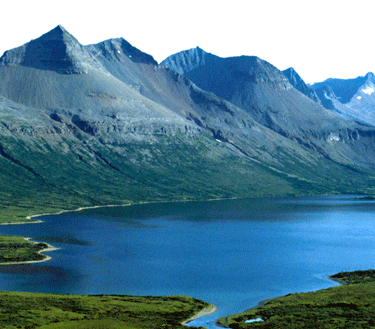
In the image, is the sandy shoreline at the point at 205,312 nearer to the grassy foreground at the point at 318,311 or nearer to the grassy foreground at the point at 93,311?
the grassy foreground at the point at 93,311

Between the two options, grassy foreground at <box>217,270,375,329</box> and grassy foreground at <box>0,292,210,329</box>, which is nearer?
grassy foreground at <box>0,292,210,329</box>

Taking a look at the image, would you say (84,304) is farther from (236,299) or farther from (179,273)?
(179,273)

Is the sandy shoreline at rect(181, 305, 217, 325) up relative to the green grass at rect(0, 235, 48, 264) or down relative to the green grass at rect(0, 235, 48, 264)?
down

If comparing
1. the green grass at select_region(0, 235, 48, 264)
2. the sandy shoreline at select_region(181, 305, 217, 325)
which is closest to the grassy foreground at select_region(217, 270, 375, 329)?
the sandy shoreline at select_region(181, 305, 217, 325)

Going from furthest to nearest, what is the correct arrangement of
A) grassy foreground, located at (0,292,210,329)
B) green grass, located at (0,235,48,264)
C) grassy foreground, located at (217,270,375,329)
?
1. green grass, located at (0,235,48,264)
2. grassy foreground, located at (217,270,375,329)
3. grassy foreground, located at (0,292,210,329)

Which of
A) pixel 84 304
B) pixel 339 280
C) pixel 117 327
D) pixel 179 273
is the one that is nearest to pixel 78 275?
pixel 179 273

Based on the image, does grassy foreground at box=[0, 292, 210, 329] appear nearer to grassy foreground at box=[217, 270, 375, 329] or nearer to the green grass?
grassy foreground at box=[217, 270, 375, 329]

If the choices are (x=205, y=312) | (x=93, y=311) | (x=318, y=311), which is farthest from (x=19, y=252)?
(x=318, y=311)
